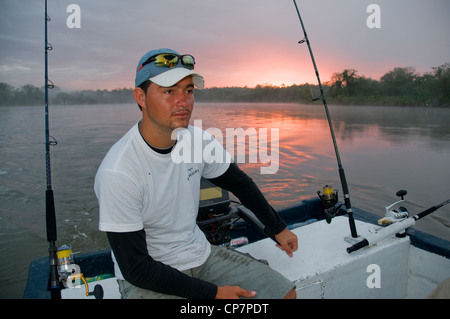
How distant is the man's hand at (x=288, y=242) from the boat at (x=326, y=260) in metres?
0.09

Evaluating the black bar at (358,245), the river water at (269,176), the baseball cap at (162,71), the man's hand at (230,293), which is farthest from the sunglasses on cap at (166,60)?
the river water at (269,176)

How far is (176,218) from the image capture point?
1666 millimetres

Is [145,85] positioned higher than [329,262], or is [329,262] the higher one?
[145,85]

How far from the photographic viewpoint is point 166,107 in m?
1.64

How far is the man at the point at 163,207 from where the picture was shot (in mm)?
1390

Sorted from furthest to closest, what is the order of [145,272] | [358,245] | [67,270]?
[358,245], [67,270], [145,272]

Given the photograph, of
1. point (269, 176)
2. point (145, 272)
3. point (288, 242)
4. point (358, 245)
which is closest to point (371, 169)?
point (269, 176)

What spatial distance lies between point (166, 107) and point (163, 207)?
52 centimetres

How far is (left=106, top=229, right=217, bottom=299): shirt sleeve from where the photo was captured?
136 cm

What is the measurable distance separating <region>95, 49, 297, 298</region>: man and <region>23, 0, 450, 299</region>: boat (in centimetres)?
38

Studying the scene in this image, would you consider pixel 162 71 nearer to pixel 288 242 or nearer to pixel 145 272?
pixel 145 272
